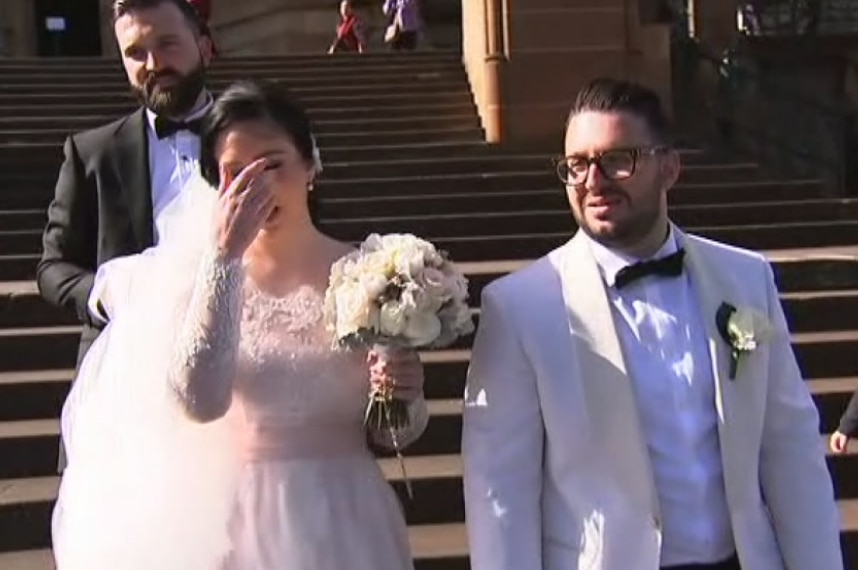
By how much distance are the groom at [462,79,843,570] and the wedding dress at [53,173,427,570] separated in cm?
25

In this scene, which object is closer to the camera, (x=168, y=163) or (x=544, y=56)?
(x=168, y=163)

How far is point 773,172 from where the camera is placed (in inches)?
463

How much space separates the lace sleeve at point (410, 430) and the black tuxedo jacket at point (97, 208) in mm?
889

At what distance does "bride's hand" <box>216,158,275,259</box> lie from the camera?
2525 mm

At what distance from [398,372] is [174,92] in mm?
974

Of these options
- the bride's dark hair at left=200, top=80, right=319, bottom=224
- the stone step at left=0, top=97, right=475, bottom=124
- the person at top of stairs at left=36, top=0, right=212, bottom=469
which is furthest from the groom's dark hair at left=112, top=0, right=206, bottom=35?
the stone step at left=0, top=97, right=475, bottom=124

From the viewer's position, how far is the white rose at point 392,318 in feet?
8.16

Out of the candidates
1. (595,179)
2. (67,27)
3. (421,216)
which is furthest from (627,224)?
(67,27)

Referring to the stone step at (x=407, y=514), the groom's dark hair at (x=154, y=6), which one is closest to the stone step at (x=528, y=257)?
the stone step at (x=407, y=514)

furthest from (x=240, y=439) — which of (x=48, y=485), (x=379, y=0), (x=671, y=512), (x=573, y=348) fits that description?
(x=379, y=0)

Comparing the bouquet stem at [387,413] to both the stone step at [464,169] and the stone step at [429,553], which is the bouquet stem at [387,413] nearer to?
the stone step at [429,553]

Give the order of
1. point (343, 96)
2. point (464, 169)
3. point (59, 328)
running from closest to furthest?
point (59, 328) → point (464, 169) → point (343, 96)

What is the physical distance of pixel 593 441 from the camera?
8.44ft

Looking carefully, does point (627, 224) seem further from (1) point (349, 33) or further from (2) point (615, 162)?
(1) point (349, 33)
